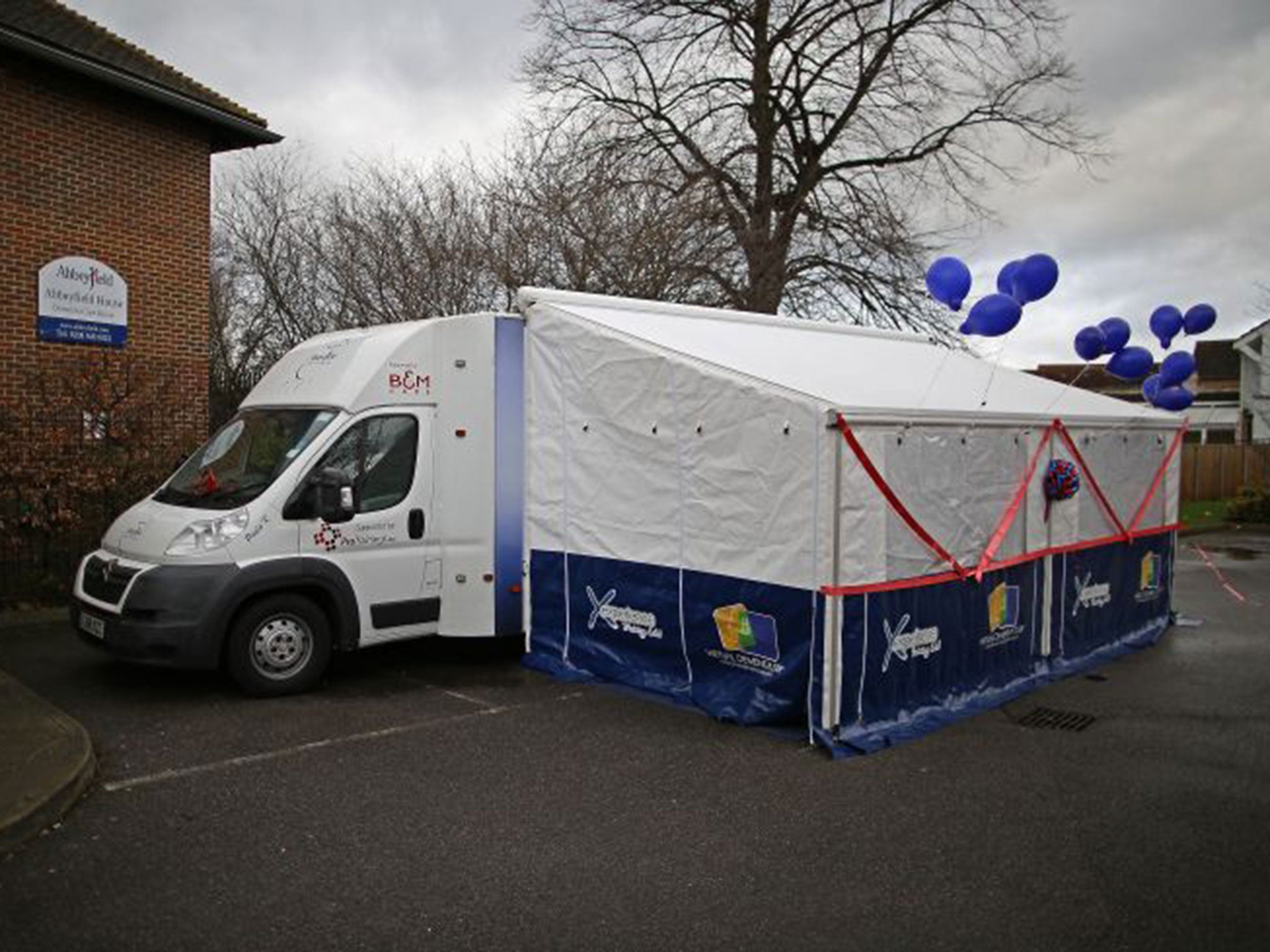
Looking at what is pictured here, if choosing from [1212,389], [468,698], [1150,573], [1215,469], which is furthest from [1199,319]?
[1212,389]

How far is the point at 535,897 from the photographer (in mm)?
4176

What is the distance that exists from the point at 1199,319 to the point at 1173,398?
0.88 m

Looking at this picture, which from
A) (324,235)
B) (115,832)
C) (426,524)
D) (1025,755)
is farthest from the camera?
(324,235)

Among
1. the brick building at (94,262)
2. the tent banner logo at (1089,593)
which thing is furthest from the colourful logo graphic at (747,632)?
the brick building at (94,262)

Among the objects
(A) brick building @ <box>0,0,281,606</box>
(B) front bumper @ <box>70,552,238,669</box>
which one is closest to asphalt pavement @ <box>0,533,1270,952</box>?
(B) front bumper @ <box>70,552,238,669</box>

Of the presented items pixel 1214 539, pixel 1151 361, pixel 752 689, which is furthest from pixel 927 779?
pixel 1214 539

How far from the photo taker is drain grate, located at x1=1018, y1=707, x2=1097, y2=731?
6.80 metres

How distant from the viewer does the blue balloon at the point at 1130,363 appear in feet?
31.7

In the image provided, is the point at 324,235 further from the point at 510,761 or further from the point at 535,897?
the point at 535,897

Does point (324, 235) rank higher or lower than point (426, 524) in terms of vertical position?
higher

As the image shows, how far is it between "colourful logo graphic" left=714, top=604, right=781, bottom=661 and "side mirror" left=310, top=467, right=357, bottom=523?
2726mm

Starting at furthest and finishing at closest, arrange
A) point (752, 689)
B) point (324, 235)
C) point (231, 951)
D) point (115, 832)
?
point (324, 235), point (752, 689), point (115, 832), point (231, 951)

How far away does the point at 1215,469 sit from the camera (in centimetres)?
2895

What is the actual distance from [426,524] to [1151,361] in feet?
23.5
